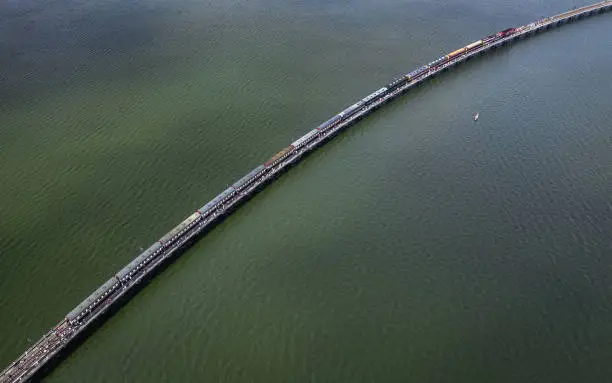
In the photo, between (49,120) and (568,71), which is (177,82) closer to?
(49,120)

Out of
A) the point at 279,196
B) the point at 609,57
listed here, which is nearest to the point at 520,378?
the point at 279,196

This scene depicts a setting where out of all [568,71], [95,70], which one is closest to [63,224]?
[95,70]

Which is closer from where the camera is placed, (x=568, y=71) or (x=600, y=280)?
(x=600, y=280)

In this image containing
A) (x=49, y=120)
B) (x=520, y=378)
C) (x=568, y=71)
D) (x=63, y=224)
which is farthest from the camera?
(x=568, y=71)

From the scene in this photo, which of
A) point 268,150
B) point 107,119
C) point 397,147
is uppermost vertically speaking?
point 107,119

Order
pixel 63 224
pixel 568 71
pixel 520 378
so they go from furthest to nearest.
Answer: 1. pixel 568 71
2. pixel 63 224
3. pixel 520 378

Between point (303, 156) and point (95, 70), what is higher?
point (95, 70)

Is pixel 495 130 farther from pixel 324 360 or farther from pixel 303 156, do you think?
pixel 324 360
